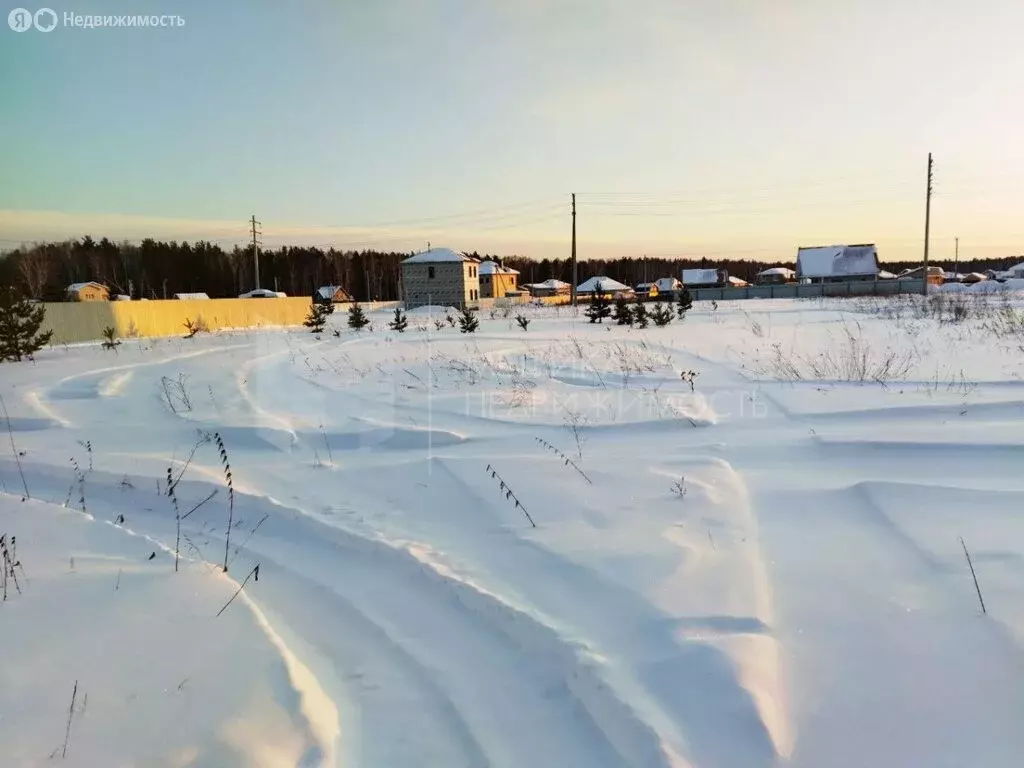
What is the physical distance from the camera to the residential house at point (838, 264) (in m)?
54.3

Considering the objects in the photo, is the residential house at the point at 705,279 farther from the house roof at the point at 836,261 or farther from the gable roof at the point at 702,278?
the house roof at the point at 836,261

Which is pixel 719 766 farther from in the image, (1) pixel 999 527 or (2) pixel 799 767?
(1) pixel 999 527

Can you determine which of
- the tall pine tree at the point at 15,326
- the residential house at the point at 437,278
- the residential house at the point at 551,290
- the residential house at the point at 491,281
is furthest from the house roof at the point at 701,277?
the tall pine tree at the point at 15,326

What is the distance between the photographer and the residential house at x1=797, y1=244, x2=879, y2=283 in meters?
54.3

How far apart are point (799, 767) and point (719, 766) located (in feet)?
0.82

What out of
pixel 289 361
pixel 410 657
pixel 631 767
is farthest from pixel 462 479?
pixel 289 361

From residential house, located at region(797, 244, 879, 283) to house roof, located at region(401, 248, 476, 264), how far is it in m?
31.6

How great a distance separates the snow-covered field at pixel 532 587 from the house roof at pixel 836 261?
179 ft

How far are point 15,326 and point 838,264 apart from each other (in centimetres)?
5873

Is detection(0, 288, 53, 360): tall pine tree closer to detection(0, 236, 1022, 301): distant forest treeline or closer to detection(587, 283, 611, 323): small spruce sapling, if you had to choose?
detection(587, 283, 611, 323): small spruce sapling

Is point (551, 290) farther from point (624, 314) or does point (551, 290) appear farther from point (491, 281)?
point (624, 314)

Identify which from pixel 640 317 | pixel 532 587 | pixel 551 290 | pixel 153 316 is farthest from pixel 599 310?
pixel 551 290

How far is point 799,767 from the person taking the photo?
1966 mm

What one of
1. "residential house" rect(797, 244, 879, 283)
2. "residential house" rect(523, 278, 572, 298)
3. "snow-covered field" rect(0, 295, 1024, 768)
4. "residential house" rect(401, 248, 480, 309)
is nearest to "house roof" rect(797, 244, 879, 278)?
"residential house" rect(797, 244, 879, 283)
